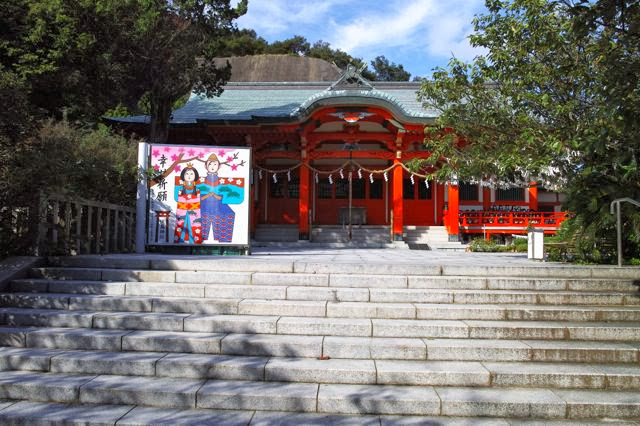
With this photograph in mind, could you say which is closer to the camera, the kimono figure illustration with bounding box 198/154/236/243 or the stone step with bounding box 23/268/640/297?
the stone step with bounding box 23/268/640/297

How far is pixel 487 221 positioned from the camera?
15.7m

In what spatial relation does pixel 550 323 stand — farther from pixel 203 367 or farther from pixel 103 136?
pixel 103 136

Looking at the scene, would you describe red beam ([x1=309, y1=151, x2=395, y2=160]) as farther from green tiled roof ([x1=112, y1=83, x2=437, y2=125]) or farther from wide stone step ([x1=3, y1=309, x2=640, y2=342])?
wide stone step ([x1=3, y1=309, x2=640, y2=342])

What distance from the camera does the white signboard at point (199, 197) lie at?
26.9 feet

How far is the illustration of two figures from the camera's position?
820 cm

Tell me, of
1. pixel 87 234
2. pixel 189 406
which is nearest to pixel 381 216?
pixel 87 234

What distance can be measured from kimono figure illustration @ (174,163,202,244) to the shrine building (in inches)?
250

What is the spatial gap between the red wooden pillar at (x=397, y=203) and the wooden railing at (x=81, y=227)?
28.8 feet

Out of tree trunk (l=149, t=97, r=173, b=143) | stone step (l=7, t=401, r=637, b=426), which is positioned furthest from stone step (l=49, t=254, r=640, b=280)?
tree trunk (l=149, t=97, r=173, b=143)

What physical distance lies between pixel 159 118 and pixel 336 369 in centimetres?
1177

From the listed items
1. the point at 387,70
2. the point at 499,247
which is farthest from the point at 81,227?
the point at 387,70

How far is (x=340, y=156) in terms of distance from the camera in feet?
50.9

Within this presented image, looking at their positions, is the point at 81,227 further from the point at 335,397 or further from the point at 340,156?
the point at 340,156

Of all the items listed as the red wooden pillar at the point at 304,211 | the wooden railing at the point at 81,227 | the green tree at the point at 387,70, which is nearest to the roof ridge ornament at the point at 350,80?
the red wooden pillar at the point at 304,211
